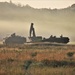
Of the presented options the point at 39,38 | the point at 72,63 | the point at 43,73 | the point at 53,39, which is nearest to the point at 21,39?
the point at 39,38

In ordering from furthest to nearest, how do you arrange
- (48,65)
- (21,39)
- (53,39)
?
1. (21,39)
2. (53,39)
3. (48,65)

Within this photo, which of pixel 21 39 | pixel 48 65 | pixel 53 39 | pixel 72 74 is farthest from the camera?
pixel 21 39

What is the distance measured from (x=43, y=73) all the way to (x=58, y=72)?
1211mm

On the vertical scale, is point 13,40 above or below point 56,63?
above

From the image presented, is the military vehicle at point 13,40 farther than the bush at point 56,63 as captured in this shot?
Yes

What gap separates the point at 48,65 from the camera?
25406 millimetres

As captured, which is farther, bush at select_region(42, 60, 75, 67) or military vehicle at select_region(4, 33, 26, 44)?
military vehicle at select_region(4, 33, 26, 44)

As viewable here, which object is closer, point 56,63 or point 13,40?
point 56,63

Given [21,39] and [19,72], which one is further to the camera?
[21,39]

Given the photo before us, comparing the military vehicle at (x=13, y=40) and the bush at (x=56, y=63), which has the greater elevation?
the military vehicle at (x=13, y=40)

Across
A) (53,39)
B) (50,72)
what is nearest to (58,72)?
(50,72)

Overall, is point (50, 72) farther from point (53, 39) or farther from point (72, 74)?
point (53, 39)

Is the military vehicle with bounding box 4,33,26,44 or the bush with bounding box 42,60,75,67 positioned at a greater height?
the military vehicle with bounding box 4,33,26,44

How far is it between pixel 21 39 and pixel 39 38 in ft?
22.5
